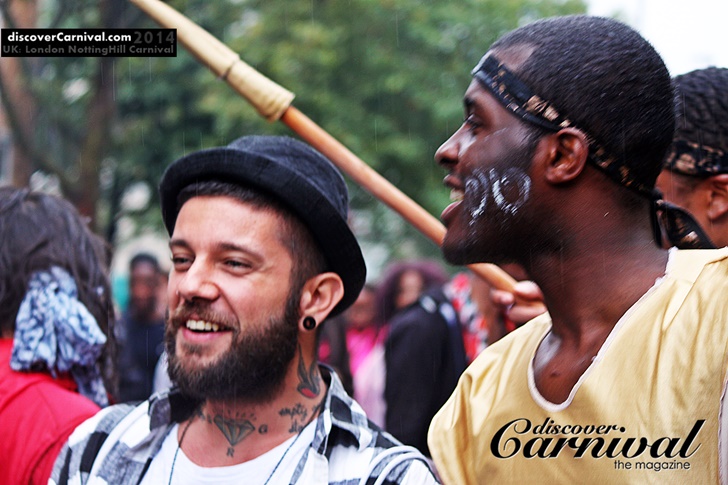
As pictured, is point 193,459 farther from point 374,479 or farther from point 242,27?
point 242,27

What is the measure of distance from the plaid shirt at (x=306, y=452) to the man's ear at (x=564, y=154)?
875 millimetres

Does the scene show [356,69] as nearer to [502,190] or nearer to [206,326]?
[206,326]

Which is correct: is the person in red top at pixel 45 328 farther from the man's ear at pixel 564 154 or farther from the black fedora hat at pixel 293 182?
the man's ear at pixel 564 154

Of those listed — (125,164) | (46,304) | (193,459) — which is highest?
(46,304)

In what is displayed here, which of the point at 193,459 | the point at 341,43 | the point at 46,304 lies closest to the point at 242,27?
the point at 341,43

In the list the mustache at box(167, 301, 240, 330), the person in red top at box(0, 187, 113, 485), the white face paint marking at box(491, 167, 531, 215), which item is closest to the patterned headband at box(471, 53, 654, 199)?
the white face paint marking at box(491, 167, 531, 215)

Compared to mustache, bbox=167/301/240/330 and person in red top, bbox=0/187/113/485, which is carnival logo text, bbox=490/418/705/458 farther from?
person in red top, bbox=0/187/113/485

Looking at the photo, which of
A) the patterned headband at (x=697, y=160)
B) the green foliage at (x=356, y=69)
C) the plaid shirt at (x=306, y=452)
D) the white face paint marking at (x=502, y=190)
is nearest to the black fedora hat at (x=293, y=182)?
the plaid shirt at (x=306, y=452)

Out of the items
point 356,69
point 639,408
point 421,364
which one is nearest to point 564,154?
point 639,408

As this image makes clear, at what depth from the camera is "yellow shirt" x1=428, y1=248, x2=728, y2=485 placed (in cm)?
196

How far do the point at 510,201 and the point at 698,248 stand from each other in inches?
21.2

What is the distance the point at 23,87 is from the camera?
27.5 feet

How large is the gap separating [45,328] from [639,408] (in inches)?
81.5

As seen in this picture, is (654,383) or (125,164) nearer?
(654,383)
